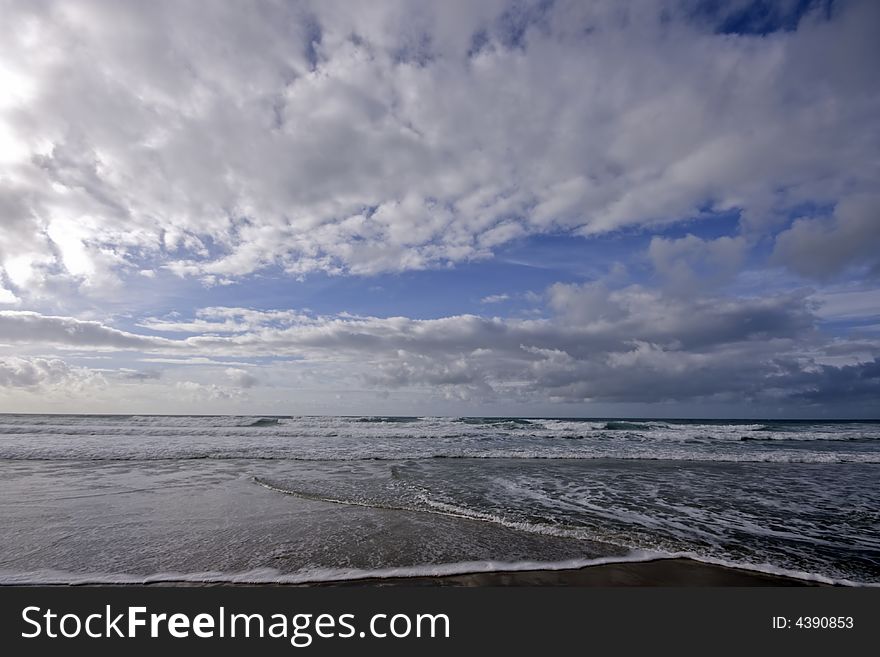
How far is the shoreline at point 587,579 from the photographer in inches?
198

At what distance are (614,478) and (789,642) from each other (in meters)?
9.68

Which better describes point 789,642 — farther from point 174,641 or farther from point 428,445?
point 428,445

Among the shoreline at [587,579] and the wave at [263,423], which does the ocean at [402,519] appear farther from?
the wave at [263,423]

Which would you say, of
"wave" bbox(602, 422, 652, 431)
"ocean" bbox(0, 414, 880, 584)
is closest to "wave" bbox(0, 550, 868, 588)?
"ocean" bbox(0, 414, 880, 584)

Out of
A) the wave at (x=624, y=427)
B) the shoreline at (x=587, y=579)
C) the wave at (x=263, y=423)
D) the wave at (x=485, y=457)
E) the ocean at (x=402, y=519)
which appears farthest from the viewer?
the wave at (x=263, y=423)

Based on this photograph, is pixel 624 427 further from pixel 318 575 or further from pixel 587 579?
pixel 318 575

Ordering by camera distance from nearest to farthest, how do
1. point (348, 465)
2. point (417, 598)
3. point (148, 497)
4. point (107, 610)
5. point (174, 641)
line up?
point (174, 641), point (107, 610), point (417, 598), point (148, 497), point (348, 465)

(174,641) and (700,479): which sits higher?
(174,641)

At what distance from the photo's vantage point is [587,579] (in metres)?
5.28

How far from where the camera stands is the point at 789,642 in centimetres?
402

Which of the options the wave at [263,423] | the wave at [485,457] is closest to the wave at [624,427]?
the wave at [485,457]

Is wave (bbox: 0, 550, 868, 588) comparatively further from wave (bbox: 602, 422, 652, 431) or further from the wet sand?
wave (bbox: 602, 422, 652, 431)

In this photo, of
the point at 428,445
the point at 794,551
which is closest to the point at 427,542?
the point at 794,551

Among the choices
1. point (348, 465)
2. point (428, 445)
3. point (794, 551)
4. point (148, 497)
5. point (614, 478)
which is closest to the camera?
A: point (794, 551)
